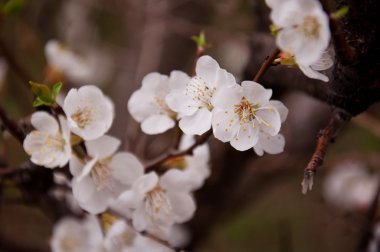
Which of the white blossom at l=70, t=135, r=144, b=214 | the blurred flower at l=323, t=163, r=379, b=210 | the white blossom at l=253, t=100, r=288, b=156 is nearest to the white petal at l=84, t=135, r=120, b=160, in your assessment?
the white blossom at l=70, t=135, r=144, b=214

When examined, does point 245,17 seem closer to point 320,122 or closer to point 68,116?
point 320,122

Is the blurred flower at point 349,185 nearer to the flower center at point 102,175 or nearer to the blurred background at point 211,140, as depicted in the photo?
the blurred background at point 211,140

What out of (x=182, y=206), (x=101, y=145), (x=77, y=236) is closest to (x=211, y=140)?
(x=77, y=236)

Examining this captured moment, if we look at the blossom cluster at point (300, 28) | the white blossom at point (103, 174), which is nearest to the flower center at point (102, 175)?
the white blossom at point (103, 174)

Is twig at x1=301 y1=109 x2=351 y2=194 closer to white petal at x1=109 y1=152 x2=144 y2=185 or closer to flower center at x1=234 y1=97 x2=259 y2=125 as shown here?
flower center at x1=234 y1=97 x2=259 y2=125

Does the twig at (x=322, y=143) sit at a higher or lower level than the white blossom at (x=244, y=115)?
lower

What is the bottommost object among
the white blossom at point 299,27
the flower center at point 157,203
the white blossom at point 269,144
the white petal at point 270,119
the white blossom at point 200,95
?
the flower center at point 157,203

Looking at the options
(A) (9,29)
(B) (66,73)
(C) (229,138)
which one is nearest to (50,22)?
(A) (9,29)

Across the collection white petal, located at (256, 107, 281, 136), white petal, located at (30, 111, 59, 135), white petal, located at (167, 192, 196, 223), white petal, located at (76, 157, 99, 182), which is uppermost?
white petal, located at (256, 107, 281, 136)
